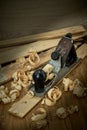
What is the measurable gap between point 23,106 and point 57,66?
14.8 inches

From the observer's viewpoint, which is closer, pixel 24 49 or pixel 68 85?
pixel 68 85

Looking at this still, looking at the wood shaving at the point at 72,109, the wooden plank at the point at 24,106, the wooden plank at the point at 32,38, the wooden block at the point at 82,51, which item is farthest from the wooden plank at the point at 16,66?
the wood shaving at the point at 72,109

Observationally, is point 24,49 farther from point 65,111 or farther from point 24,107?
point 65,111

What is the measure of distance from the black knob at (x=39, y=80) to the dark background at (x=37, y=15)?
0.97 metres

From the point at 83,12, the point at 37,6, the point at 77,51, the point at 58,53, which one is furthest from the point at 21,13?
the point at 58,53

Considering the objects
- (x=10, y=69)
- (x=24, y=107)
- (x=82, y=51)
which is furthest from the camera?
(x=82, y=51)

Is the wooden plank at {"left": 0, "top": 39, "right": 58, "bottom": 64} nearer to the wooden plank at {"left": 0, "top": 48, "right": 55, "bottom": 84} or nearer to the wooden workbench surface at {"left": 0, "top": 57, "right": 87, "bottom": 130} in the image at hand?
the wooden plank at {"left": 0, "top": 48, "right": 55, "bottom": 84}

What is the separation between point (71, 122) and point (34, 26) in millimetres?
1422

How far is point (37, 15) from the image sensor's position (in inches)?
126

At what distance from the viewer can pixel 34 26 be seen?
2934mm

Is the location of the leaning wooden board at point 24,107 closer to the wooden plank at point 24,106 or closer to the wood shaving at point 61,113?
the wooden plank at point 24,106

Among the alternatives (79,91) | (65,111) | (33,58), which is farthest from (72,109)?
(33,58)

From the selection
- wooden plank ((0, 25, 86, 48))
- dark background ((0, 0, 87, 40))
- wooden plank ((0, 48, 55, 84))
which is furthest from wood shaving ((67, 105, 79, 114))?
dark background ((0, 0, 87, 40))

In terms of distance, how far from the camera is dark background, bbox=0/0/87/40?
2.87 m
